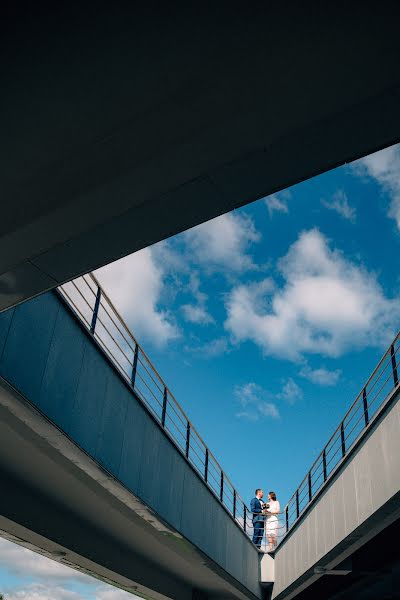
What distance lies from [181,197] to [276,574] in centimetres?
2083

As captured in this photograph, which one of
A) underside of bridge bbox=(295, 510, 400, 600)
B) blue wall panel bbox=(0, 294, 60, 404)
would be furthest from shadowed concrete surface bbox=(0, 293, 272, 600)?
underside of bridge bbox=(295, 510, 400, 600)

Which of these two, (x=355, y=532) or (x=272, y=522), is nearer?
(x=355, y=532)

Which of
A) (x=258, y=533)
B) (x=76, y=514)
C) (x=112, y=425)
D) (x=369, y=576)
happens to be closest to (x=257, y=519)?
(x=258, y=533)

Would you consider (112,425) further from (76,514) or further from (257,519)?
(257,519)

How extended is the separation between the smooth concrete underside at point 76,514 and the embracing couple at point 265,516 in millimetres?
4014

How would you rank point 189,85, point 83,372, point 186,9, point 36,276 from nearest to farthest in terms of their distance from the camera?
1. point 186,9
2. point 189,85
3. point 36,276
4. point 83,372

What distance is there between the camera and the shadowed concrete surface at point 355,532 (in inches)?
409

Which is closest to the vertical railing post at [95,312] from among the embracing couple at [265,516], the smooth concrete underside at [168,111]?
the smooth concrete underside at [168,111]

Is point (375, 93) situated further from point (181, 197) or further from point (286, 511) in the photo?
point (286, 511)

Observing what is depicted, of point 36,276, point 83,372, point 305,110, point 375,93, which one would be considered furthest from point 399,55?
point 83,372

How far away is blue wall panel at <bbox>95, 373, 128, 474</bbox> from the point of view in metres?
10.2

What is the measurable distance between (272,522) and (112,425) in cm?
1429

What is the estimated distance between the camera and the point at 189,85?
3.31 m

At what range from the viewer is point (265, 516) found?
75.4 ft
